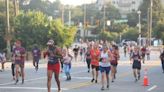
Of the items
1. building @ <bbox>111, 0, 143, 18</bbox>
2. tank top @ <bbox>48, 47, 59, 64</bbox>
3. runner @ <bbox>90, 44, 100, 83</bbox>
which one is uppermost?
building @ <bbox>111, 0, 143, 18</bbox>

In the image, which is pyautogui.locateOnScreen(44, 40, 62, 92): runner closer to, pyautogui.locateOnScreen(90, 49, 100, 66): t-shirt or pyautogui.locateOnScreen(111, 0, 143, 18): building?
pyautogui.locateOnScreen(90, 49, 100, 66): t-shirt

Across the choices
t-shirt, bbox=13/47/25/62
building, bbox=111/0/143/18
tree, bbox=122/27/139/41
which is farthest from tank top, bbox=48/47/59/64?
building, bbox=111/0/143/18

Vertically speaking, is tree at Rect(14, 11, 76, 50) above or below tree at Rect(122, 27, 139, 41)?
above

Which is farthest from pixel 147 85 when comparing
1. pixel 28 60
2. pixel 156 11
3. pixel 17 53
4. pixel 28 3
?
pixel 28 3

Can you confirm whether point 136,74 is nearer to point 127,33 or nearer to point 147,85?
point 147,85

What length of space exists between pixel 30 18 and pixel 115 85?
1244 inches

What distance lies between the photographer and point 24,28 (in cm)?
5150

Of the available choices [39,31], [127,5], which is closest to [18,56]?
[39,31]

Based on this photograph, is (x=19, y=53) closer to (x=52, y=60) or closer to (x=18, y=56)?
(x=18, y=56)

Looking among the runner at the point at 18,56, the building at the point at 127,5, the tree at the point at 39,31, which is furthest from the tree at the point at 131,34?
the runner at the point at 18,56

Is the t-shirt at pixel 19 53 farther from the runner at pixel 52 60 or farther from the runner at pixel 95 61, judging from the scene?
the runner at pixel 52 60

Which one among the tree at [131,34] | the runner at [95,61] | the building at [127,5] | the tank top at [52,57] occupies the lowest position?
the tree at [131,34]

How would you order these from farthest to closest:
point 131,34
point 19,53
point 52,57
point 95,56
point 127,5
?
point 127,5 < point 131,34 < point 95,56 < point 19,53 < point 52,57

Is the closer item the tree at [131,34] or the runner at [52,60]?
the runner at [52,60]
